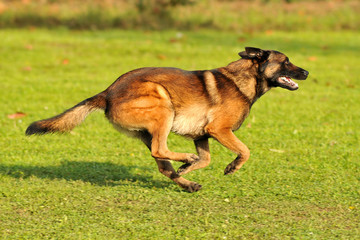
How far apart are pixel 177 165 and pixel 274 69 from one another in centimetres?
176

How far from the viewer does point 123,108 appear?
5.58 meters

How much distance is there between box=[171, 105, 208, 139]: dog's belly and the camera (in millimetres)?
5770

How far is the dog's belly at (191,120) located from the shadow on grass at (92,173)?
66cm

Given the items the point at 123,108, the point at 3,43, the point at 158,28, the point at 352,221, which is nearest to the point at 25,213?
the point at 123,108

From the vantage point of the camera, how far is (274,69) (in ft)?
19.5

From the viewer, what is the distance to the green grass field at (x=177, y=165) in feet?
16.1

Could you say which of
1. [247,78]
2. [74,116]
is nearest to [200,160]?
[247,78]

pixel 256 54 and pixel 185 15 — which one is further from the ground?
pixel 256 54

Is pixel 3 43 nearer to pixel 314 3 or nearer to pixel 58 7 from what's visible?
pixel 58 7

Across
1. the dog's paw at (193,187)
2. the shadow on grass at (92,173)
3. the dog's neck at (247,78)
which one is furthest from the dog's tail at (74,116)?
the dog's neck at (247,78)

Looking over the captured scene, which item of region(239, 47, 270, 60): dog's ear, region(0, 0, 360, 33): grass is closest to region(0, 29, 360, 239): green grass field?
region(239, 47, 270, 60): dog's ear

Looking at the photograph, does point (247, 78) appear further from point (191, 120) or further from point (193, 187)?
point (193, 187)

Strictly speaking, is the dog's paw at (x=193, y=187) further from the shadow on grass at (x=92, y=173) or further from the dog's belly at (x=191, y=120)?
the dog's belly at (x=191, y=120)

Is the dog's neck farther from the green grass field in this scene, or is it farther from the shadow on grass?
the shadow on grass
